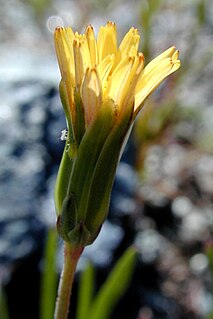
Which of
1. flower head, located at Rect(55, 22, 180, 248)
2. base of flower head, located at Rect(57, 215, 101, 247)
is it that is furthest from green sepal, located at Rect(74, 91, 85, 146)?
base of flower head, located at Rect(57, 215, 101, 247)

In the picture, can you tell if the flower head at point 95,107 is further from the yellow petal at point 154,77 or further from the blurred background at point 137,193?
the blurred background at point 137,193

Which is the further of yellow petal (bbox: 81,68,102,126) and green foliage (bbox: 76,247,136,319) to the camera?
green foliage (bbox: 76,247,136,319)

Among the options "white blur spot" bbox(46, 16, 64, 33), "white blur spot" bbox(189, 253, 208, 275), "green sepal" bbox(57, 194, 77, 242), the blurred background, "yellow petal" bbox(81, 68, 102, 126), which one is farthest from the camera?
"white blur spot" bbox(46, 16, 64, 33)

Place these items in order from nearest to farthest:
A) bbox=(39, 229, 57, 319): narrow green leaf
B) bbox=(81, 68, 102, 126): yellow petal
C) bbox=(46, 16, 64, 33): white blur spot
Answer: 1. bbox=(81, 68, 102, 126): yellow petal
2. bbox=(39, 229, 57, 319): narrow green leaf
3. bbox=(46, 16, 64, 33): white blur spot

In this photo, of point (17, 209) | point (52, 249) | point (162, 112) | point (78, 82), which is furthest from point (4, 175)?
point (78, 82)

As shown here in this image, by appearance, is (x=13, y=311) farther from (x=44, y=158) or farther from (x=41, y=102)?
(x=41, y=102)

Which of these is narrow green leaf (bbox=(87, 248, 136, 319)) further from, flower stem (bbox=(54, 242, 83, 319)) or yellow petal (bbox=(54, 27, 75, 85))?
yellow petal (bbox=(54, 27, 75, 85))

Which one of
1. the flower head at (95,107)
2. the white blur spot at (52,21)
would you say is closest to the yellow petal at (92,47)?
the flower head at (95,107)
